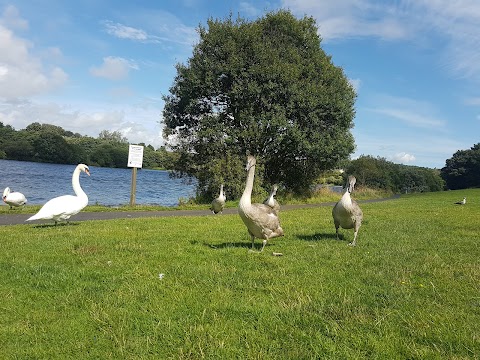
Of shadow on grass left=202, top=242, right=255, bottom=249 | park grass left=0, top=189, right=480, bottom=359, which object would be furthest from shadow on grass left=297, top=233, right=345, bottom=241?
shadow on grass left=202, top=242, right=255, bottom=249

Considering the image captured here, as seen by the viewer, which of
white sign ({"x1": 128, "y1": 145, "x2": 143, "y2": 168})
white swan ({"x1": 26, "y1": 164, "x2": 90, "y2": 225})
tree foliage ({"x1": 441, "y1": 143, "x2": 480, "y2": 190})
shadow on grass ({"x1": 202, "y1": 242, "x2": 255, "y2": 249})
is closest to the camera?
shadow on grass ({"x1": 202, "y1": 242, "x2": 255, "y2": 249})

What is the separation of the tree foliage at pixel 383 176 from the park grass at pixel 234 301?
41.0 meters

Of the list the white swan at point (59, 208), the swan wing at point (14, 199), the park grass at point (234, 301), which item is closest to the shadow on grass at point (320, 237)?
the park grass at point (234, 301)

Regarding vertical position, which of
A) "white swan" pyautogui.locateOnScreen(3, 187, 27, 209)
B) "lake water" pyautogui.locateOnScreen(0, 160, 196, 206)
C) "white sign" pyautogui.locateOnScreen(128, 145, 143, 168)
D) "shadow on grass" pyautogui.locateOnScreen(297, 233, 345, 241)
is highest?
"white sign" pyautogui.locateOnScreen(128, 145, 143, 168)

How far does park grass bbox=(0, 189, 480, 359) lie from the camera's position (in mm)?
3973

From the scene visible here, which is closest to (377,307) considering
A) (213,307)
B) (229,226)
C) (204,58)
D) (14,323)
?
(213,307)

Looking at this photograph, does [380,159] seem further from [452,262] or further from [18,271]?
[18,271]

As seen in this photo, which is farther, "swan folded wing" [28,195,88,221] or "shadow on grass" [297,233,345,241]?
"swan folded wing" [28,195,88,221]

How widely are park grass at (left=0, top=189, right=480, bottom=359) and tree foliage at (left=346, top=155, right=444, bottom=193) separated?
134 ft

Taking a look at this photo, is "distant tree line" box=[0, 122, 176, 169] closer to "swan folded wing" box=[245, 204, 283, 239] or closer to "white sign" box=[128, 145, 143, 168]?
"white sign" box=[128, 145, 143, 168]

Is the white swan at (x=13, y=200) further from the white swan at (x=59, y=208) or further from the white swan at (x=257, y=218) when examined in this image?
the white swan at (x=257, y=218)

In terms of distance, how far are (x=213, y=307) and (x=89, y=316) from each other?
155cm

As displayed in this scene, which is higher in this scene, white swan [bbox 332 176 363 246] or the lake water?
white swan [bbox 332 176 363 246]

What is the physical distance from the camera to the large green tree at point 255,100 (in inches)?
1074
